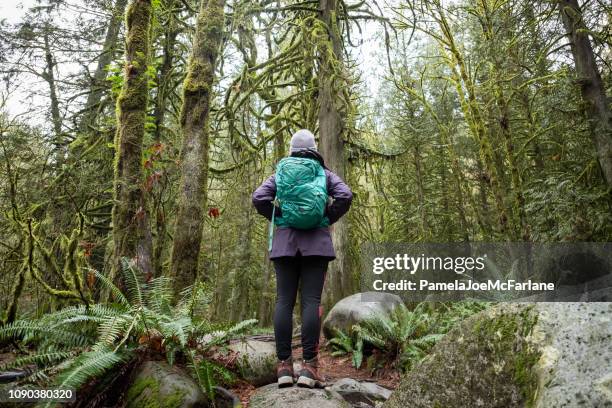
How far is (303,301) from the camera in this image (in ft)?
12.3

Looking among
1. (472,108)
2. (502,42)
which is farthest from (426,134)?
(502,42)

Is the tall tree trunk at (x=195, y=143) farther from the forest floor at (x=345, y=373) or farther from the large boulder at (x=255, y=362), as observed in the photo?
the forest floor at (x=345, y=373)

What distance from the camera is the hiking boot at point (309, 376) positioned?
3.56 metres

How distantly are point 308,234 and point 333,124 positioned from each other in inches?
197

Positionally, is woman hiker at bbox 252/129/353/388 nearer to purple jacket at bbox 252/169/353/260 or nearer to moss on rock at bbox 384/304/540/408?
purple jacket at bbox 252/169/353/260

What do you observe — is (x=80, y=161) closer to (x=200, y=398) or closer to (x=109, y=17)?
(x=109, y=17)

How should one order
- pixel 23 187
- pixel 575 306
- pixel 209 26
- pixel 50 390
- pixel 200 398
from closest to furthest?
pixel 575 306, pixel 50 390, pixel 200 398, pixel 209 26, pixel 23 187

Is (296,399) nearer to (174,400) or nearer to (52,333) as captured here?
(174,400)

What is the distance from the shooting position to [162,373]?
322 centimetres

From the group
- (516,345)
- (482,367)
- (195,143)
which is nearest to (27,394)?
(482,367)

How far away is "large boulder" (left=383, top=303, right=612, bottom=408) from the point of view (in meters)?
1.81

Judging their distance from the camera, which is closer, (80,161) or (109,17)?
(80,161)

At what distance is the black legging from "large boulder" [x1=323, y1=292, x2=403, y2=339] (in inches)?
114

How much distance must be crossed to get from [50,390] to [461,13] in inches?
553
